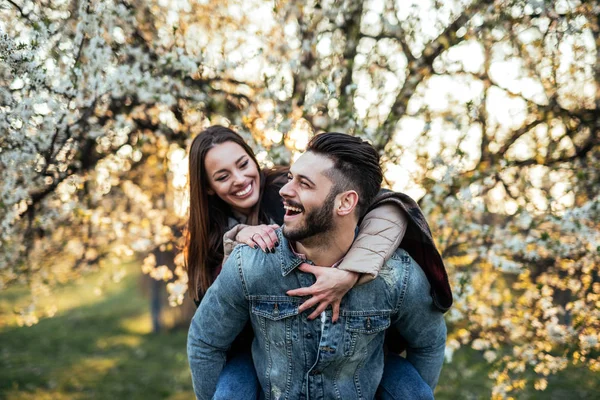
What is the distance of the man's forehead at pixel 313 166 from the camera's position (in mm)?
2613

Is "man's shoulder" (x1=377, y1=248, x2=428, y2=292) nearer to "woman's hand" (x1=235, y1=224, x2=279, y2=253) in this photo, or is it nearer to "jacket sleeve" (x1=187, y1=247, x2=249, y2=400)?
"woman's hand" (x1=235, y1=224, x2=279, y2=253)

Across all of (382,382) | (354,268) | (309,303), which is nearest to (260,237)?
(309,303)

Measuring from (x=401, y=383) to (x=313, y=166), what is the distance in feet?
4.22

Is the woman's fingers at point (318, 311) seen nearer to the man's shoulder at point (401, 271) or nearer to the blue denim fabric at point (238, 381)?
the man's shoulder at point (401, 271)

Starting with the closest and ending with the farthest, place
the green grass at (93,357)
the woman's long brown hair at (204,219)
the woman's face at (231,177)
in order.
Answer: the woman's long brown hair at (204,219) → the woman's face at (231,177) → the green grass at (93,357)

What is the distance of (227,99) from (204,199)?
5.21ft

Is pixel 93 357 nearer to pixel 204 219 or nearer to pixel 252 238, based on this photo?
pixel 204 219

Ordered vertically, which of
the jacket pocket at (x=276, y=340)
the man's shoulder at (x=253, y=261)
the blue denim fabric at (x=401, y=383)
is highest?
the man's shoulder at (x=253, y=261)

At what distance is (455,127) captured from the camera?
14.1ft

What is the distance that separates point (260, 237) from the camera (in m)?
2.81

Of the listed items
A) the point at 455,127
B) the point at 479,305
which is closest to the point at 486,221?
the point at 479,305

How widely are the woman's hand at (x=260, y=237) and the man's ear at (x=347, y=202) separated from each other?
0.39 meters

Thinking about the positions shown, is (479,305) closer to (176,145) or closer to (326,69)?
(326,69)

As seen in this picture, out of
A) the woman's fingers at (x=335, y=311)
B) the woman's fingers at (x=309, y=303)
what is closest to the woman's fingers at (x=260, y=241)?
the woman's fingers at (x=309, y=303)
